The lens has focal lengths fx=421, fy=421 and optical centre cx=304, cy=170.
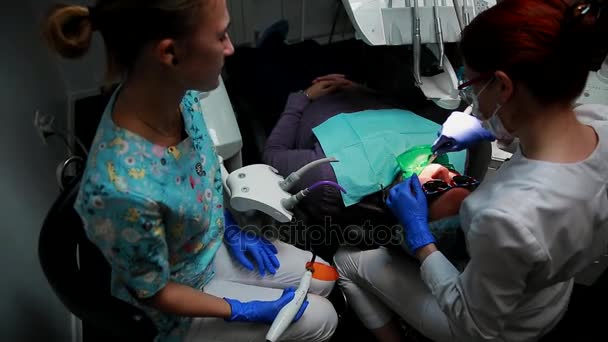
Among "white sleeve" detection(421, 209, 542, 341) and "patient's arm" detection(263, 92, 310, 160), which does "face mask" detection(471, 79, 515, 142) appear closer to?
"white sleeve" detection(421, 209, 542, 341)

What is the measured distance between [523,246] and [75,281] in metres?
0.92

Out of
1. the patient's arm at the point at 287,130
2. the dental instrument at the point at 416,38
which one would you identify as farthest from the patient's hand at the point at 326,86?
the dental instrument at the point at 416,38

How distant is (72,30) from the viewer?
69 centimetres

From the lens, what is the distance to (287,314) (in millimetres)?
1031

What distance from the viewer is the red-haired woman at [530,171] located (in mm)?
739

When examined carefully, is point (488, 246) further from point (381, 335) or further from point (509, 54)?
point (381, 335)

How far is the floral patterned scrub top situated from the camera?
0.74m

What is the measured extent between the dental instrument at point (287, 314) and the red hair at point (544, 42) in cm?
70

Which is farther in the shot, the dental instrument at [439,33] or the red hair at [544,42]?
the dental instrument at [439,33]

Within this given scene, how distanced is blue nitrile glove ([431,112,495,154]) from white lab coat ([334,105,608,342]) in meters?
0.27

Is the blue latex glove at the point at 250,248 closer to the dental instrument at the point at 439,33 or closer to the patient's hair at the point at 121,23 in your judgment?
the patient's hair at the point at 121,23

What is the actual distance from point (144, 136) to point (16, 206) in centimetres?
63

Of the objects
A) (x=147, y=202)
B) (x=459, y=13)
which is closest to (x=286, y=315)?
(x=147, y=202)

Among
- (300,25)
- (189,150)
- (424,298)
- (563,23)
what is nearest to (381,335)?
(424,298)
